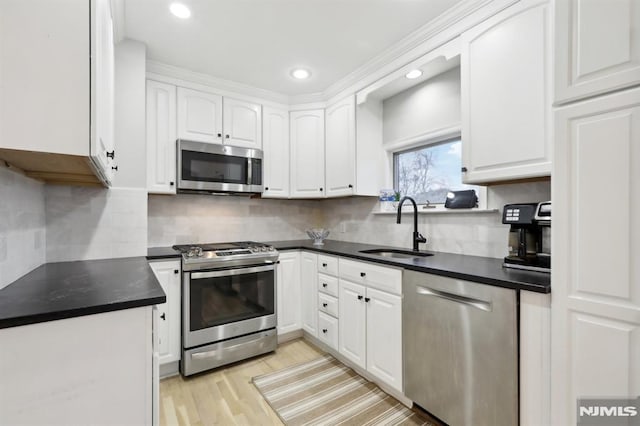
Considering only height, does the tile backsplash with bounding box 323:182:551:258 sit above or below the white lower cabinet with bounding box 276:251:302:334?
above

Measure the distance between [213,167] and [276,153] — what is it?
0.71 meters

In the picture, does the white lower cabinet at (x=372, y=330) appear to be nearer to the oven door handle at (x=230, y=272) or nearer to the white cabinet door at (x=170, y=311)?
the oven door handle at (x=230, y=272)

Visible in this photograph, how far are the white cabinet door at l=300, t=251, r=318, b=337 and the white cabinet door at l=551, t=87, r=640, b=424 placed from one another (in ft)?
5.87

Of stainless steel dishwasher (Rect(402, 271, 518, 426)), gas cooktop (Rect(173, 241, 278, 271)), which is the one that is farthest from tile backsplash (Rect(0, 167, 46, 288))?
stainless steel dishwasher (Rect(402, 271, 518, 426))

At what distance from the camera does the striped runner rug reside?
1748mm

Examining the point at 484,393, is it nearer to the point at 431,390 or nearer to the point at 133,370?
the point at 431,390

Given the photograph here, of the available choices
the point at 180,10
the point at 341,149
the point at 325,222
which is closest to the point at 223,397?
the point at 325,222

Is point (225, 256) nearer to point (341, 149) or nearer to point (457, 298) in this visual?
point (341, 149)

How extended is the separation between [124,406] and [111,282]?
55 cm

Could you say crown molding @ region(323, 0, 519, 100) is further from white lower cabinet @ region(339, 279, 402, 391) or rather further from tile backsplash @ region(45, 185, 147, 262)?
tile backsplash @ region(45, 185, 147, 262)

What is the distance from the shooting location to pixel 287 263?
9.15 ft

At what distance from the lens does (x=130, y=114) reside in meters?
2.19

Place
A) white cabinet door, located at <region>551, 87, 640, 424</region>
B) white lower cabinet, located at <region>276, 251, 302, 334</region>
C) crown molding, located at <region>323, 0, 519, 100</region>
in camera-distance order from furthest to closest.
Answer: white lower cabinet, located at <region>276, 251, 302, 334</region>
crown molding, located at <region>323, 0, 519, 100</region>
white cabinet door, located at <region>551, 87, 640, 424</region>

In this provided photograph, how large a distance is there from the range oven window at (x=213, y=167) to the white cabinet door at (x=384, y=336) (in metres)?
1.62
